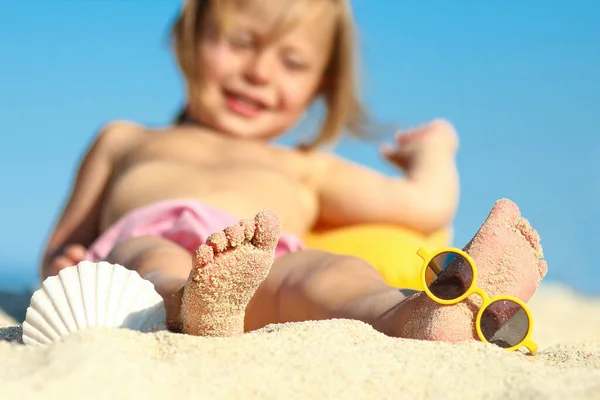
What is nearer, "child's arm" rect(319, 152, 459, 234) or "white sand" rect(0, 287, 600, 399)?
"white sand" rect(0, 287, 600, 399)

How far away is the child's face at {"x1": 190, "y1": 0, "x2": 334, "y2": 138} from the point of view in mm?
3031

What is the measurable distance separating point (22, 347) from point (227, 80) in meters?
2.07

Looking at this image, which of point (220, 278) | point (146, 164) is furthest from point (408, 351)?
point (146, 164)

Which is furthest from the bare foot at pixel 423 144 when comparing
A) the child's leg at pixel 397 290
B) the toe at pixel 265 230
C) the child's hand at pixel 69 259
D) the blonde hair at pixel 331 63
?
the toe at pixel 265 230

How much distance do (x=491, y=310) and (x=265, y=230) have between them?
0.45 meters

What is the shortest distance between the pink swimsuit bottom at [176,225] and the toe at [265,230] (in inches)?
31.8

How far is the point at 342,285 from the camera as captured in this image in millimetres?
1497

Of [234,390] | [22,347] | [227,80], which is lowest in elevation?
[22,347]

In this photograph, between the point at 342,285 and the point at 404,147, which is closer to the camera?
the point at 342,285

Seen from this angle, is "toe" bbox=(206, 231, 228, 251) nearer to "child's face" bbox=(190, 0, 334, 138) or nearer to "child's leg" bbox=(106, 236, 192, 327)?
"child's leg" bbox=(106, 236, 192, 327)

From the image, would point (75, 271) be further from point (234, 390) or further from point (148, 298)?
point (234, 390)

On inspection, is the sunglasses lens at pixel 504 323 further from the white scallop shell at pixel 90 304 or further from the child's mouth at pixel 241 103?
the child's mouth at pixel 241 103

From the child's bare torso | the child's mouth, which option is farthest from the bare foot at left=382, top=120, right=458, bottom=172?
the child's mouth

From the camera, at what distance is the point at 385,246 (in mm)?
2902
